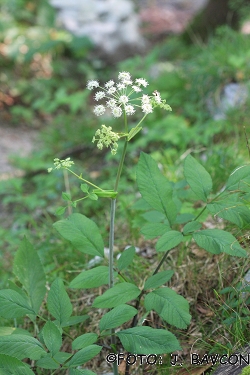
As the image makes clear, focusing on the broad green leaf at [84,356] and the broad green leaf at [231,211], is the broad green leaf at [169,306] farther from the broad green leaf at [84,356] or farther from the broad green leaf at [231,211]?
the broad green leaf at [231,211]

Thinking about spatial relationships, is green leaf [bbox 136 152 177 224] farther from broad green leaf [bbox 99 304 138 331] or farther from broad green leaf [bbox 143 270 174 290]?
broad green leaf [bbox 99 304 138 331]

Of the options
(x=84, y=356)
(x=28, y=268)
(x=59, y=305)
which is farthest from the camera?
(x=28, y=268)

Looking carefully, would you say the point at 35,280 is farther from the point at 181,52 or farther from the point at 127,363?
the point at 181,52

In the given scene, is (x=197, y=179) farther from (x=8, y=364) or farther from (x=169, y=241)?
(x=8, y=364)

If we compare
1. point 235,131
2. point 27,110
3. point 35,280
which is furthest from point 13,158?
point 35,280

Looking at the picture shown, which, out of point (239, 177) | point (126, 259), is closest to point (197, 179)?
point (239, 177)

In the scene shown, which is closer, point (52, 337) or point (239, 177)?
point (52, 337)
